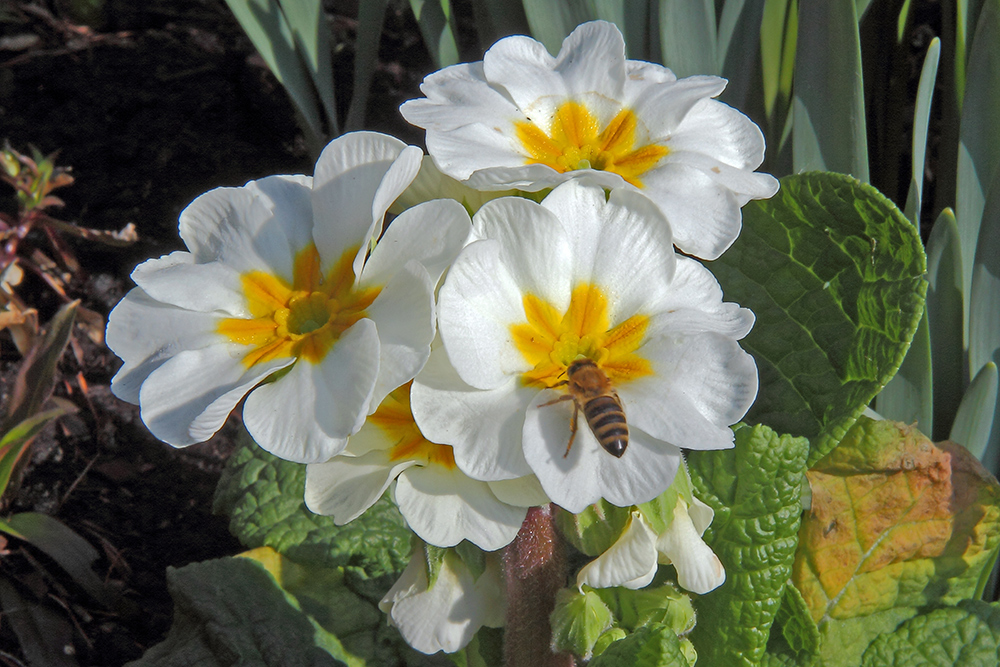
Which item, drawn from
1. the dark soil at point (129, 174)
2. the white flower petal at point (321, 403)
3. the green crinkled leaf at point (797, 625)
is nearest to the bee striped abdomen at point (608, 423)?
the white flower petal at point (321, 403)

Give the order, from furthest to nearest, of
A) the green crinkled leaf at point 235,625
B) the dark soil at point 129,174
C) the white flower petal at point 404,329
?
the dark soil at point 129,174 → the green crinkled leaf at point 235,625 → the white flower petal at point 404,329

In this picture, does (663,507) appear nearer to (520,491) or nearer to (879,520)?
(520,491)

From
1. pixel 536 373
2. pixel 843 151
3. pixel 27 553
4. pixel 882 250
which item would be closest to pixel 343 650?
pixel 27 553

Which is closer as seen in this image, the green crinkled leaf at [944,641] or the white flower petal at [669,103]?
the white flower petal at [669,103]

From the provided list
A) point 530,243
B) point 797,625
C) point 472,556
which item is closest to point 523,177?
point 530,243

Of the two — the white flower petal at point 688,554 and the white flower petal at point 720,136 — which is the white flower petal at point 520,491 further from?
the white flower petal at point 720,136

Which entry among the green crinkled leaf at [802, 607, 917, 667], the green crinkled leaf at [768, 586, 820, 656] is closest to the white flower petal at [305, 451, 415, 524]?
the green crinkled leaf at [768, 586, 820, 656]
